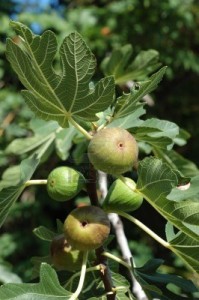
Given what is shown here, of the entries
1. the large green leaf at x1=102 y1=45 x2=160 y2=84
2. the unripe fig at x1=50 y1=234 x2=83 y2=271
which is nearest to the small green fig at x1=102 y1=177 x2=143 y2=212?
the unripe fig at x1=50 y1=234 x2=83 y2=271

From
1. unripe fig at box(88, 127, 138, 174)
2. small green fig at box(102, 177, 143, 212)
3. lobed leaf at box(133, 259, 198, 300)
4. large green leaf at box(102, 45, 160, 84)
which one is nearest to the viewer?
unripe fig at box(88, 127, 138, 174)

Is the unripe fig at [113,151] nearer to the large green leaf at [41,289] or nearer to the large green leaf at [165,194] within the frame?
the large green leaf at [165,194]

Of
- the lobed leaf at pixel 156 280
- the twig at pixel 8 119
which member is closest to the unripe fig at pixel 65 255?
the lobed leaf at pixel 156 280

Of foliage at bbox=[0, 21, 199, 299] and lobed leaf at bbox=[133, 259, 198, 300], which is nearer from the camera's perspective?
foliage at bbox=[0, 21, 199, 299]

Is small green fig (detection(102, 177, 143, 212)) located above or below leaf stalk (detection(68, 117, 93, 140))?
below

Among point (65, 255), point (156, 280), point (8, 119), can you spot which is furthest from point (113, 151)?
point (8, 119)

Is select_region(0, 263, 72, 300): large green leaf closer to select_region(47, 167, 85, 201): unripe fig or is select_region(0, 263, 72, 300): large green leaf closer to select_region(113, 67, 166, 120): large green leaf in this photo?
select_region(47, 167, 85, 201): unripe fig

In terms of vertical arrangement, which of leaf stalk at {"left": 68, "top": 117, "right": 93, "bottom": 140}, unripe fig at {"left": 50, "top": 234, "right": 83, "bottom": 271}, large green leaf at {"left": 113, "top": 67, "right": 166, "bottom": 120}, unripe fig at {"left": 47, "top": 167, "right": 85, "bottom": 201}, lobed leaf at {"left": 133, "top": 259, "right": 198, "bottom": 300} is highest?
large green leaf at {"left": 113, "top": 67, "right": 166, "bottom": 120}

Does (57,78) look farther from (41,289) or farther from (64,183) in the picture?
(41,289)
